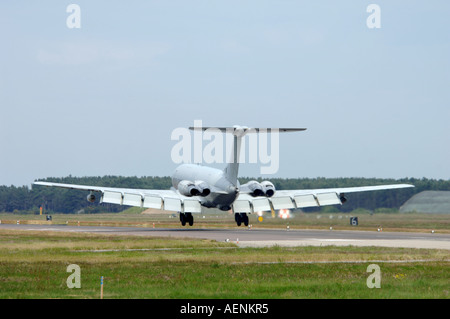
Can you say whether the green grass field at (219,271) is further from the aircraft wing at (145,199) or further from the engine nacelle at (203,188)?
the aircraft wing at (145,199)

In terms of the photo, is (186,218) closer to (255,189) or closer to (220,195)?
(220,195)

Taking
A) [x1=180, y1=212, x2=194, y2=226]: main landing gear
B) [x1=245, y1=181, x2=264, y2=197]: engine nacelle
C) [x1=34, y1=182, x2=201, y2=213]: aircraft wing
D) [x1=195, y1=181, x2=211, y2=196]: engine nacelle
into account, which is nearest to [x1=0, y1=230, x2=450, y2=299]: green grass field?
[x1=245, y1=181, x2=264, y2=197]: engine nacelle

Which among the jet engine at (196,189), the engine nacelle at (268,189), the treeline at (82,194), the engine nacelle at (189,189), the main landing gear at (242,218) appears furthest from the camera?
the treeline at (82,194)

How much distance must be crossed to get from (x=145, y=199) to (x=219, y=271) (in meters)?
43.9

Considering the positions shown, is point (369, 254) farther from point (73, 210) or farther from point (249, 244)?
point (73, 210)

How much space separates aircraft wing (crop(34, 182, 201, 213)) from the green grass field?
2492 cm

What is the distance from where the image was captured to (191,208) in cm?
7688

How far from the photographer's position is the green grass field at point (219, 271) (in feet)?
81.3

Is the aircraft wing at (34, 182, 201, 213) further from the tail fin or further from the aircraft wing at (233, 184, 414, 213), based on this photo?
the tail fin

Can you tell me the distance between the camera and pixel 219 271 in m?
31.2

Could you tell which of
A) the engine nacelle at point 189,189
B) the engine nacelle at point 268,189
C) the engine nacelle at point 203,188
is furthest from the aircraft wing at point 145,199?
the engine nacelle at point 268,189
